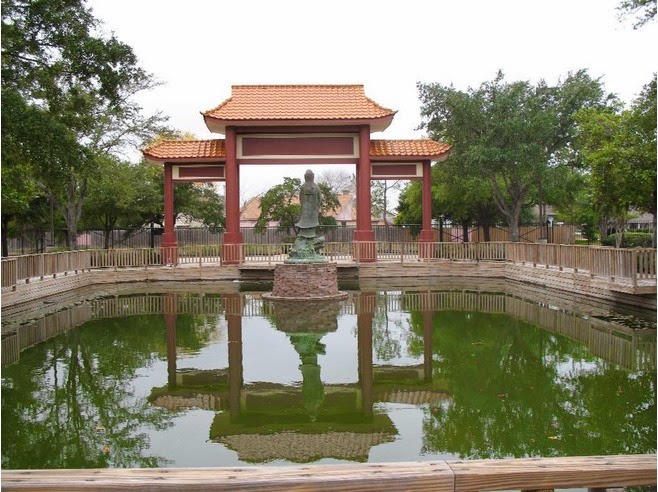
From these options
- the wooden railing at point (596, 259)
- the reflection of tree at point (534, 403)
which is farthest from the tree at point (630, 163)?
the reflection of tree at point (534, 403)

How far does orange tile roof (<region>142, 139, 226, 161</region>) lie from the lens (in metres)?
24.3

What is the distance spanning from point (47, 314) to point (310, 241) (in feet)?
22.8

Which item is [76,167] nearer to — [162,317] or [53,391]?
[162,317]

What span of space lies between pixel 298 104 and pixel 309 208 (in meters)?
7.39

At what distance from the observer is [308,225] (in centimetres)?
1811

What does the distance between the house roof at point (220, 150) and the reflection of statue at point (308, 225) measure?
22.3 ft

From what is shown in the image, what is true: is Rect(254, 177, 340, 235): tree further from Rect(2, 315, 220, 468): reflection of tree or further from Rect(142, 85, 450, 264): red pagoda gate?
Rect(2, 315, 220, 468): reflection of tree

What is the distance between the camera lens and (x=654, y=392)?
7.84 metres

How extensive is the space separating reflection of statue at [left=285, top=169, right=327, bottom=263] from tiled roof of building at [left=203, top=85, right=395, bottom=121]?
18.0 feet

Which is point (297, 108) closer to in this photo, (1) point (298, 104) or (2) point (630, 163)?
(1) point (298, 104)

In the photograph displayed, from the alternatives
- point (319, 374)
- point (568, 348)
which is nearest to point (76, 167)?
point (319, 374)

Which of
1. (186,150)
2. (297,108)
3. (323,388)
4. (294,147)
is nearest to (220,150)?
(186,150)

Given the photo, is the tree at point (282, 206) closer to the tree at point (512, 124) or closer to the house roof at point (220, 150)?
the house roof at point (220, 150)

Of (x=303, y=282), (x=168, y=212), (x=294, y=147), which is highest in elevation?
(x=294, y=147)
